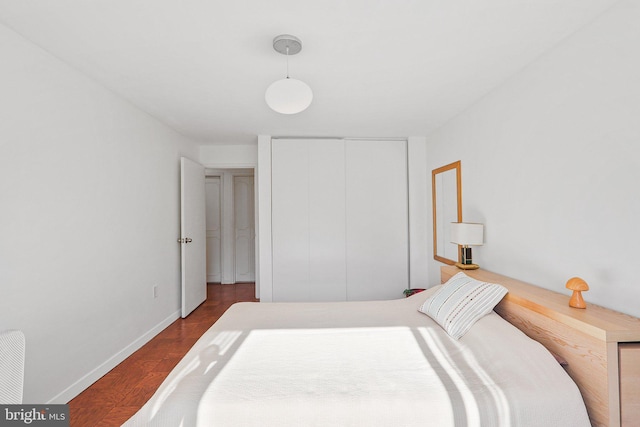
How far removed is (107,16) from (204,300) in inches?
156

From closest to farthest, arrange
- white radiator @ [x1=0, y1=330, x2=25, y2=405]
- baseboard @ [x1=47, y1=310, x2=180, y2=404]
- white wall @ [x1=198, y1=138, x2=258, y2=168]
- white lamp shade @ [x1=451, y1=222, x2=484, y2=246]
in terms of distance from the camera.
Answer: white radiator @ [x1=0, y1=330, x2=25, y2=405], baseboard @ [x1=47, y1=310, x2=180, y2=404], white lamp shade @ [x1=451, y1=222, x2=484, y2=246], white wall @ [x1=198, y1=138, x2=258, y2=168]

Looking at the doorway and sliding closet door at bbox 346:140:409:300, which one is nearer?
sliding closet door at bbox 346:140:409:300

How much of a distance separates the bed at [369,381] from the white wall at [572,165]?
1.95 feet

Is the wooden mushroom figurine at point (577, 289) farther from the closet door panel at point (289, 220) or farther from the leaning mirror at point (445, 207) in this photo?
the closet door panel at point (289, 220)

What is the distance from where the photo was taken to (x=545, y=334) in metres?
1.68

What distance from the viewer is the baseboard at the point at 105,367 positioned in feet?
7.19

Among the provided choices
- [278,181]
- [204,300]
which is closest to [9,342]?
[278,181]

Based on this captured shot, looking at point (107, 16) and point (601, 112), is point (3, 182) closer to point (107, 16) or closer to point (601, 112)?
point (107, 16)

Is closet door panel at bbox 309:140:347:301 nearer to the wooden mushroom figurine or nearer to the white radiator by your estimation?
the wooden mushroom figurine

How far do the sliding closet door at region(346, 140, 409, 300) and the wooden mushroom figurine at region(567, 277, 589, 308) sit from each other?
267 cm

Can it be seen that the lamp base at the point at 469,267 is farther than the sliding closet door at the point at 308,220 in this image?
No

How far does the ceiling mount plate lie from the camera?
185 cm

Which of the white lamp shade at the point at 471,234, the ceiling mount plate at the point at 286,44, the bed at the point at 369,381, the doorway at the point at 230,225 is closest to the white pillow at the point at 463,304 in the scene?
the bed at the point at 369,381

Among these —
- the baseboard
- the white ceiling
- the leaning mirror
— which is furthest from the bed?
the white ceiling
